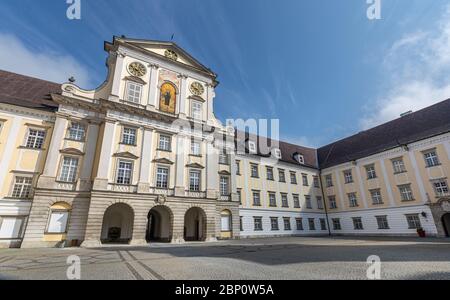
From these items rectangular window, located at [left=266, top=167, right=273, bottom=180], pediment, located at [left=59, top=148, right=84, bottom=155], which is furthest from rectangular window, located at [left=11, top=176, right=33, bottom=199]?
rectangular window, located at [left=266, top=167, right=273, bottom=180]

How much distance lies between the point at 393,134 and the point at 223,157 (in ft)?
66.1

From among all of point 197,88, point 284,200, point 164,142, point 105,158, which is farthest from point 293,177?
point 105,158

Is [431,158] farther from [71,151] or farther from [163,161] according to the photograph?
[71,151]

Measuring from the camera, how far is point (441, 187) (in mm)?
21438

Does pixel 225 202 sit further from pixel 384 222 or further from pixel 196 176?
pixel 384 222

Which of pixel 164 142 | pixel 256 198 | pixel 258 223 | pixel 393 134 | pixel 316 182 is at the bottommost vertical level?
pixel 258 223

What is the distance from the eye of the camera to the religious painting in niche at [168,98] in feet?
71.8

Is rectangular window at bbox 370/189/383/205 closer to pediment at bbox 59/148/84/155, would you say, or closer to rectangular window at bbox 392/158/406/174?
rectangular window at bbox 392/158/406/174

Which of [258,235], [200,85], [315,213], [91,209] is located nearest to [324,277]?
[91,209]

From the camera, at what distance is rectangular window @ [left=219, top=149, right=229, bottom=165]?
24.0 metres

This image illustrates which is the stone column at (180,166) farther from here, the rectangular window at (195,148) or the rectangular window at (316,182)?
the rectangular window at (316,182)

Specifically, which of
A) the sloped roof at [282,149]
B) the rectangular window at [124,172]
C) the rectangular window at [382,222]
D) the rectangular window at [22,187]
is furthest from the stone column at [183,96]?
the rectangular window at [382,222]

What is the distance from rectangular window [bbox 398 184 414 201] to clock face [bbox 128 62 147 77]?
28.7 m
